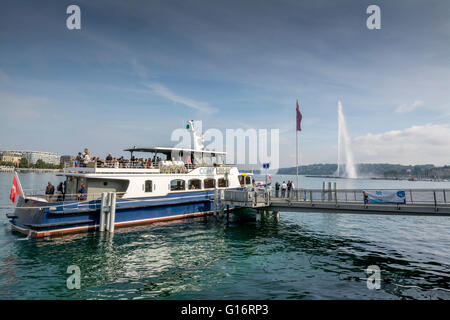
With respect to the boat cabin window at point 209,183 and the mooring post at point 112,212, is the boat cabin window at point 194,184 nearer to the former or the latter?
the boat cabin window at point 209,183

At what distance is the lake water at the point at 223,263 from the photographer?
977 cm

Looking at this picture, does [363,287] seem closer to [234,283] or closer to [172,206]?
[234,283]

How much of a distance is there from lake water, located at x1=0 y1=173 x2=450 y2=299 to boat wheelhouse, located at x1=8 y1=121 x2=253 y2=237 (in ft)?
3.53

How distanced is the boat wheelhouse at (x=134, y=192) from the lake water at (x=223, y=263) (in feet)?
3.53

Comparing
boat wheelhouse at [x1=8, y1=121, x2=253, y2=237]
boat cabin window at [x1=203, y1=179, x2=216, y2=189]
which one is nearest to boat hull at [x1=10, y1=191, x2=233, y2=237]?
boat wheelhouse at [x1=8, y1=121, x2=253, y2=237]

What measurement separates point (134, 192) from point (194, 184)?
6.32m

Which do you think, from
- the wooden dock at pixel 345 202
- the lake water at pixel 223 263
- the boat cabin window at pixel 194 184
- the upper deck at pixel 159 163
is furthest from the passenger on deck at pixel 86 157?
the wooden dock at pixel 345 202

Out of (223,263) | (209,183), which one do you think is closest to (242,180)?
(209,183)

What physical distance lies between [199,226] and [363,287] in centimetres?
1331

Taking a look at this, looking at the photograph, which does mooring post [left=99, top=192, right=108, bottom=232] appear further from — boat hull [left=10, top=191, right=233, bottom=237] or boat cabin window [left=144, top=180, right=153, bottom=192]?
boat cabin window [left=144, top=180, right=153, bottom=192]

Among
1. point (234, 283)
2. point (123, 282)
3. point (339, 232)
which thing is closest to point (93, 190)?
point (123, 282)

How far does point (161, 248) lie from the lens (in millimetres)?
14844

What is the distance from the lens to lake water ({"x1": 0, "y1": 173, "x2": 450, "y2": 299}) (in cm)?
977

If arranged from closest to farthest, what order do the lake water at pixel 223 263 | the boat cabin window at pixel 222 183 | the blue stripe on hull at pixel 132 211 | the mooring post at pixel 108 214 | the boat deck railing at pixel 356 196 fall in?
the lake water at pixel 223 263, the boat deck railing at pixel 356 196, the blue stripe on hull at pixel 132 211, the mooring post at pixel 108 214, the boat cabin window at pixel 222 183
